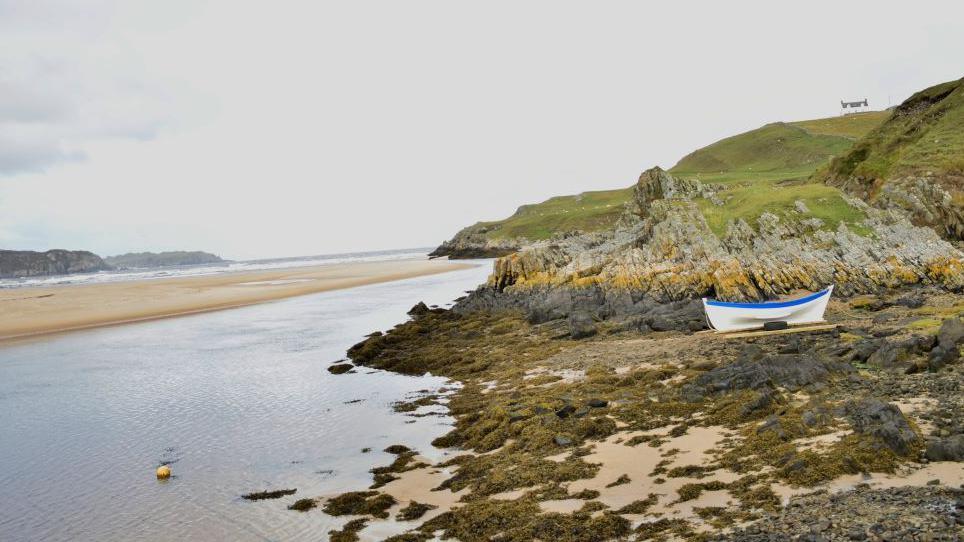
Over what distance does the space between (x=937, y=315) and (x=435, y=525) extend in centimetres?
2315

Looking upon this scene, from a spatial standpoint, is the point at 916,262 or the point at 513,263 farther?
the point at 513,263

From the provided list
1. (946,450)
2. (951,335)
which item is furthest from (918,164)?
(946,450)

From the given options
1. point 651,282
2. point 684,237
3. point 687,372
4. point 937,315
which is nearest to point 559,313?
point 651,282

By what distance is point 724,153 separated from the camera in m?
138

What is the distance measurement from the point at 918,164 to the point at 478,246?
4628 inches

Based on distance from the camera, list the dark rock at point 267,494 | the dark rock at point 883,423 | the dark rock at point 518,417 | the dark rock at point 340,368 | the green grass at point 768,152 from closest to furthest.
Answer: the dark rock at point 883,423 → the dark rock at point 267,494 → the dark rock at point 518,417 → the dark rock at point 340,368 → the green grass at point 768,152

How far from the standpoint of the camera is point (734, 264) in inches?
1372

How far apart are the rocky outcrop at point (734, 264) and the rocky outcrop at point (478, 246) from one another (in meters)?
83.9

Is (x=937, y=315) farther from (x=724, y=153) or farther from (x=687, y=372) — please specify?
(x=724, y=153)

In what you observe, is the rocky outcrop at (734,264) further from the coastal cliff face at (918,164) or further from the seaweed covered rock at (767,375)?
the seaweed covered rock at (767,375)

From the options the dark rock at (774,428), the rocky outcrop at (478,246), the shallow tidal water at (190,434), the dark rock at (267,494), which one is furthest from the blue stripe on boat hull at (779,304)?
the rocky outcrop at (478,246)

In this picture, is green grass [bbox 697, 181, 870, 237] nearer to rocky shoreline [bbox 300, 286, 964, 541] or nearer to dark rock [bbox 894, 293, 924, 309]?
dark rock [bbox 894, 293, 924, 309]

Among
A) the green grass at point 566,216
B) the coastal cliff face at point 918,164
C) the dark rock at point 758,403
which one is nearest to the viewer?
the dark rock at point 758,403

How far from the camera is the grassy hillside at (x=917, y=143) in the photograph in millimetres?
43188
